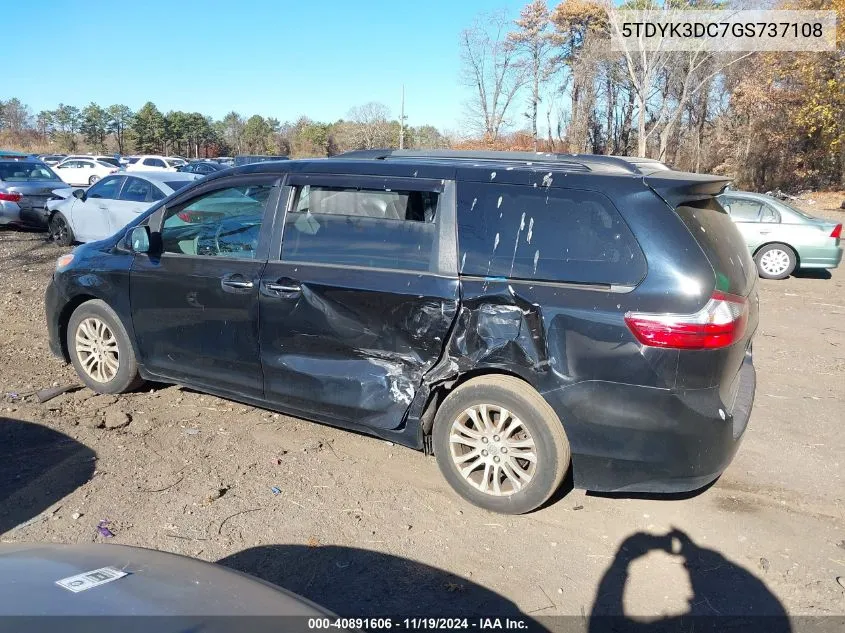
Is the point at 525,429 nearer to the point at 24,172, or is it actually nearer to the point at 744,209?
the point at 744,209

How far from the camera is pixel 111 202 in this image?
11.9m

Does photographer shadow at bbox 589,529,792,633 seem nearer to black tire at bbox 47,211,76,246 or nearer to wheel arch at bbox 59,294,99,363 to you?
wheel arch at bbox 59,294,99,363

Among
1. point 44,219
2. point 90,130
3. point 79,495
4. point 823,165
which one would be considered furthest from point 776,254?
point 90,130

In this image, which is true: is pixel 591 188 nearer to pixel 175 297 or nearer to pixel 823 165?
pixel 175 297

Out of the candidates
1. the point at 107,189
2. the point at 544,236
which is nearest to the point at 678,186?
the point at 544,236

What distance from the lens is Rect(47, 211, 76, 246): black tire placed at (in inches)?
510

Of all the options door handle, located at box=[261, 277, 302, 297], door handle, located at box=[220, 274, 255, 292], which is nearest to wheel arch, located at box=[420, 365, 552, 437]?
door handle, located at box=[261, 277, 302, 297]

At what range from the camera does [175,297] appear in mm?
4859

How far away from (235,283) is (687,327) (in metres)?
2.77

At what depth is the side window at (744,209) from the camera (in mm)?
13133

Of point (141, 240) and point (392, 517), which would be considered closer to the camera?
point (392, 517)

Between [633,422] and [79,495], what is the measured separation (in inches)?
120

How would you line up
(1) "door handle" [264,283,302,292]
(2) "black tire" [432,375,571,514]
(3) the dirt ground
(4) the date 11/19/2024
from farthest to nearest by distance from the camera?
(1) "door handle" [264,283,302,292]
(2) "black tire" [432,375,571,514]
(3) the dirt ground
(4) the date 11/19/2024

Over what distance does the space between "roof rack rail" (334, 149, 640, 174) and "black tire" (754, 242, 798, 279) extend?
1000cm
